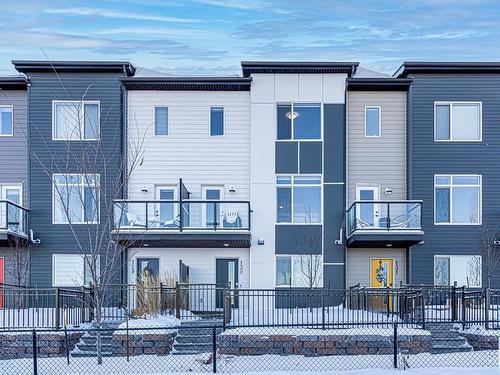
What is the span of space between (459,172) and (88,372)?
16.1 m

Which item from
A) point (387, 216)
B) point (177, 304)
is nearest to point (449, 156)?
point (387, 216)

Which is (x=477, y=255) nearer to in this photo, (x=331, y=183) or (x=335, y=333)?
(x=331, y=183)

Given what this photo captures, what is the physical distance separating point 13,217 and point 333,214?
1085cm

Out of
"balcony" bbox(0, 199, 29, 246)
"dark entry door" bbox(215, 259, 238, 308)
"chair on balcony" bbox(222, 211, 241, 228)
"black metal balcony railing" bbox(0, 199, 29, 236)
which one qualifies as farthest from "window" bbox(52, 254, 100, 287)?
"chair on balcony" bbox(222, 211, 241, 228)

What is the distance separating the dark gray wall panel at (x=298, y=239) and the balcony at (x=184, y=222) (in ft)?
4.94

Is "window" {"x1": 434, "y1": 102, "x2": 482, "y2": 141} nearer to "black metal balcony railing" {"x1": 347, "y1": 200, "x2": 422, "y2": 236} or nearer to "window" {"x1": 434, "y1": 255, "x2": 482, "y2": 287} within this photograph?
"black metal balcony railing" {"x1": 347, "y1": 200, "x2": 422, "y2": 236}

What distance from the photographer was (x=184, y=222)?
960 inches

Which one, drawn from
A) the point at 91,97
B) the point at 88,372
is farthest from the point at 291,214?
the point at 88,372

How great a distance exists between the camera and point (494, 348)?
16.6 m

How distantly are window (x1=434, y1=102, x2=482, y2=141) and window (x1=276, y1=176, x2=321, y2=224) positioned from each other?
4728 mm

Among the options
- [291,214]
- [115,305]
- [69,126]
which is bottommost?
[115,305]

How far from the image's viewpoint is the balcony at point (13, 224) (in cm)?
2411

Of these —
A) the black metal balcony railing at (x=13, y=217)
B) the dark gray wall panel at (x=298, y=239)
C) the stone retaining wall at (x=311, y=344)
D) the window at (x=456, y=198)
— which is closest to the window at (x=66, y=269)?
the black metal balcony railing at (x=13, y=217)

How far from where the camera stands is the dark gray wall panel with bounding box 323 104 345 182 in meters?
25.8
